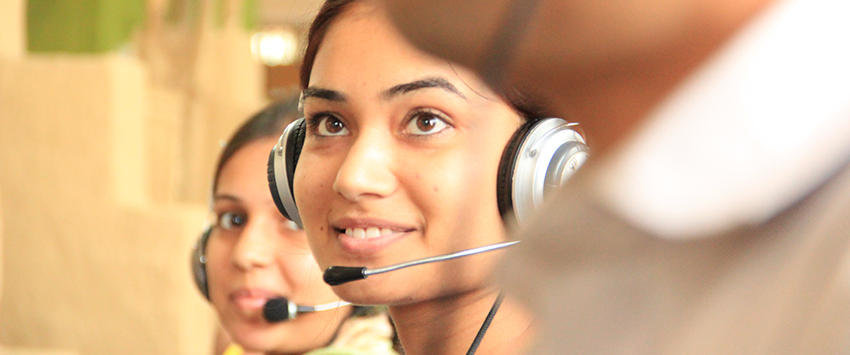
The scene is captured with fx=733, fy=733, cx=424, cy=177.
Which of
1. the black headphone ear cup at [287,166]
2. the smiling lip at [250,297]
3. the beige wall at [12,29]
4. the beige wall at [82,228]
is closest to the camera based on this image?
the black headphone ear cup at [287,166]

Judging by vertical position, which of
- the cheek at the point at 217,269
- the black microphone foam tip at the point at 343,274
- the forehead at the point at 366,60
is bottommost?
the cheek at the point at 217,269

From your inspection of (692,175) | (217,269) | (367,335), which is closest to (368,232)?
(692,175)

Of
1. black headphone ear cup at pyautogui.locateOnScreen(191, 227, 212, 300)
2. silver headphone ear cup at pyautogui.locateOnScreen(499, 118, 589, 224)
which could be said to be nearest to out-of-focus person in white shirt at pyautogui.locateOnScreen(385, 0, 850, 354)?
Result: silver headphone ear cup at pyautogui.locateOnScreen(499, 118, 589, 224)

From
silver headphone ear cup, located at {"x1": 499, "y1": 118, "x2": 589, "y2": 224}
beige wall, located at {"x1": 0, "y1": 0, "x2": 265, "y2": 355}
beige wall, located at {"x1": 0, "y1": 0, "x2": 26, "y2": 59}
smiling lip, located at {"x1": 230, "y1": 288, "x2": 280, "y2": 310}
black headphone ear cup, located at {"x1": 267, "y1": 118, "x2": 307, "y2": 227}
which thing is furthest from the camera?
beige wall, located at {"x1": 0, "y1": 0, "x2": 265, "y2": 355}

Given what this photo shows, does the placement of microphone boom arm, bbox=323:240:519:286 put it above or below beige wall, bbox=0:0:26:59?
below

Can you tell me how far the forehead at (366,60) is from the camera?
0.38 m

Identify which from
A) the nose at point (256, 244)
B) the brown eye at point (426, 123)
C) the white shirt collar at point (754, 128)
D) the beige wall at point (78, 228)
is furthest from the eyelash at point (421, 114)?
the beige wall at point (78, 228)

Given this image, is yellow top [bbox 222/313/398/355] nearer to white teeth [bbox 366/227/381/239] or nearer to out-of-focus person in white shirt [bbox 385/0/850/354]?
white teeth [bbox 366/227/381/239]

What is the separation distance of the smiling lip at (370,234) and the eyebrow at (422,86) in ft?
0.23

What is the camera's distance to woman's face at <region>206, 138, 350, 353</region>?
827 mm

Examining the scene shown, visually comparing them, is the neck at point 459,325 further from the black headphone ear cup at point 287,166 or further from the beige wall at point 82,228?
the beige wall at point 82,228

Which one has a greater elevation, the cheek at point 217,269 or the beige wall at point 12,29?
the beige wall at point 12,29

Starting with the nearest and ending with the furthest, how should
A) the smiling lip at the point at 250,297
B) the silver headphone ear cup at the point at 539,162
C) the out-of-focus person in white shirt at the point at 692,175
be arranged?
the out-of-focus person in white shirt at the point at 692,175, the silver headphone ear cup at the point at 539,162, the smiling lip at the point at 250,297

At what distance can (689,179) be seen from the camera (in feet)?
0.61
